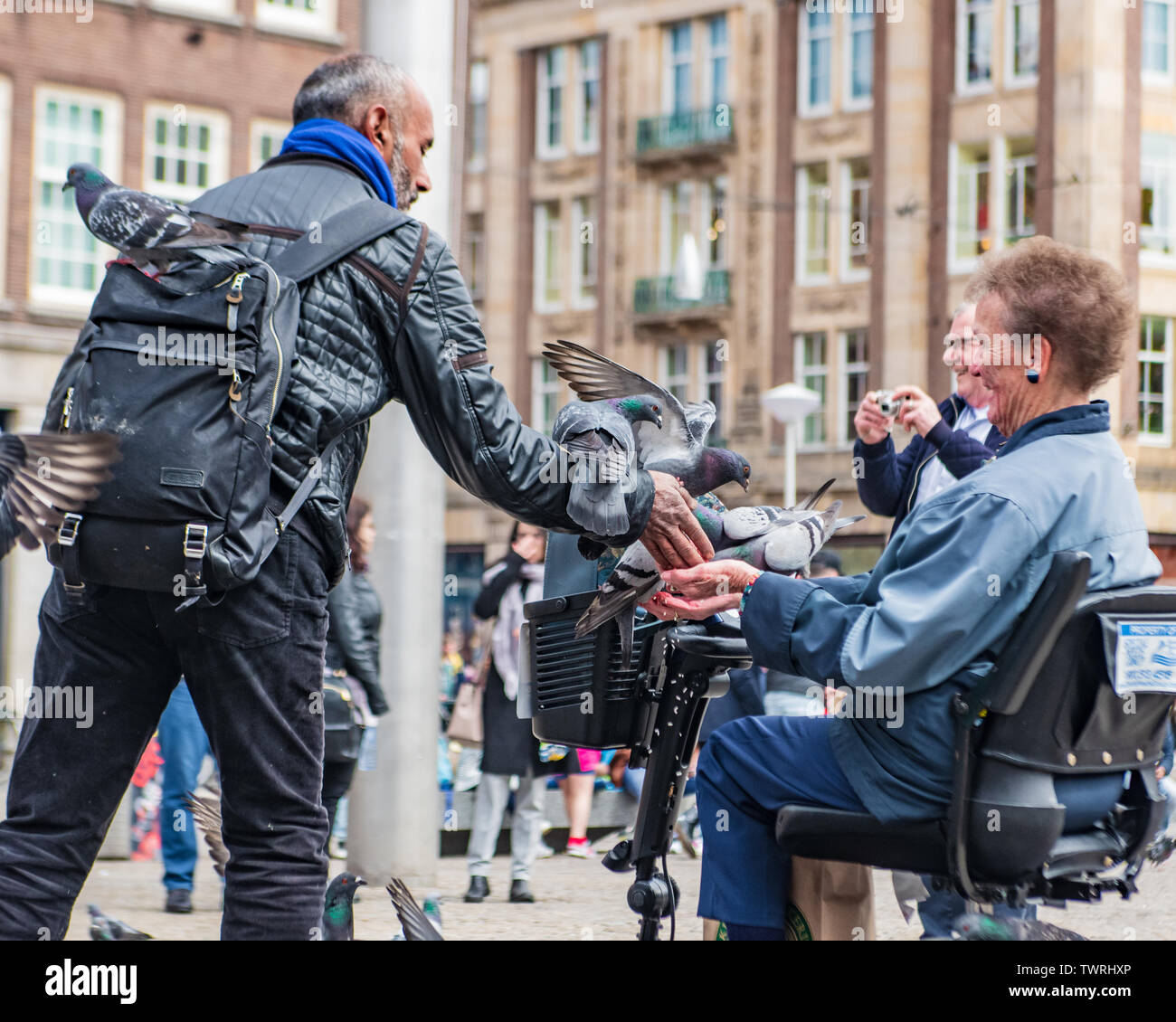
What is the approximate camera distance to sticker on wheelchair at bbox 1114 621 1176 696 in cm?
326

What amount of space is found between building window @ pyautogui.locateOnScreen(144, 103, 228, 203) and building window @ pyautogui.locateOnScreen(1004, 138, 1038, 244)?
1445cm

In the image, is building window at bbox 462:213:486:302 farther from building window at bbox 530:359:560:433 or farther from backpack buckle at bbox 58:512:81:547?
backpack buckle at bbox 58:512:81:547

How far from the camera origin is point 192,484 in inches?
120

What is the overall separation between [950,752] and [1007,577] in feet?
1.14

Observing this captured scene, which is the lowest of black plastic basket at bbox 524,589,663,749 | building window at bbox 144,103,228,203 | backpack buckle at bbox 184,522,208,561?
black plastic basket at bbox 524,589,663,749

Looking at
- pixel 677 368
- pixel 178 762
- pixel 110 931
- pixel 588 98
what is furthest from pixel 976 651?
pixel 588 98

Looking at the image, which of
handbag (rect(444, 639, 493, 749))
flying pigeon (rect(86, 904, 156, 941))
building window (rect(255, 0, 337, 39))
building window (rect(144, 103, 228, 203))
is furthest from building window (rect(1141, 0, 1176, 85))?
flying pigeon (rect(86, 904, 156, 941))

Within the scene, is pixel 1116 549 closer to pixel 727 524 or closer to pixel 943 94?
pixel 727 524

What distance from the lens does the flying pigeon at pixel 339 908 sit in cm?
448

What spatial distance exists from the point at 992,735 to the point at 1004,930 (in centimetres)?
48

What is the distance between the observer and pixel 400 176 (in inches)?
145

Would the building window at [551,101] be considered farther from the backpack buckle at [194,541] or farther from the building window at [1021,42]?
the backpack buckle at [194,541]

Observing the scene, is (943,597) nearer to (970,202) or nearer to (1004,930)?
(1004,930)

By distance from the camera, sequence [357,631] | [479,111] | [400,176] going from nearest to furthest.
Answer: [400,176], [357,631], [479,111]
